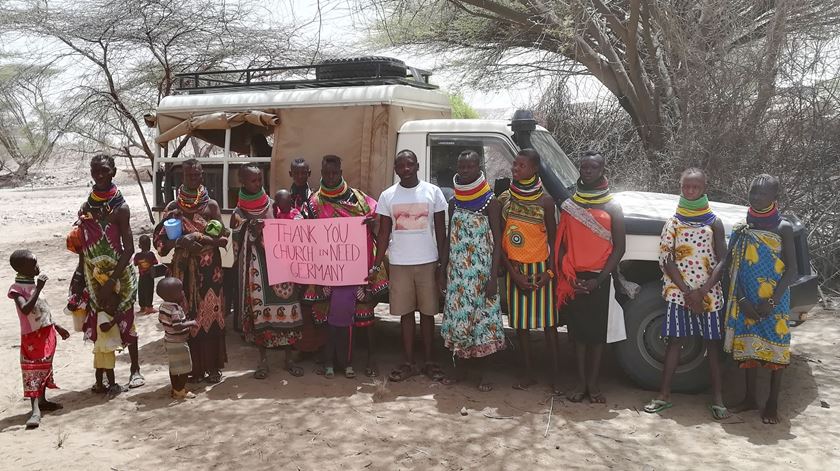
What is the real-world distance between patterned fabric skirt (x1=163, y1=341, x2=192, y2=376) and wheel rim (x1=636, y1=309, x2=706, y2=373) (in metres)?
3.09

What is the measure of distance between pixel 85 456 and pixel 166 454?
0.44 m

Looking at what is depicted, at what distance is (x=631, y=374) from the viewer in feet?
15.5

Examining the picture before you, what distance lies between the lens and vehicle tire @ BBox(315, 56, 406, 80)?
607cm

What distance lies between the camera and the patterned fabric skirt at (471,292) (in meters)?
4.67

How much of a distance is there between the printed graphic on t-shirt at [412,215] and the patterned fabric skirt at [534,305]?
746 millimetres

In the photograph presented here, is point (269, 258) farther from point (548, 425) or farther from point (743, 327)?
point (743, 327)

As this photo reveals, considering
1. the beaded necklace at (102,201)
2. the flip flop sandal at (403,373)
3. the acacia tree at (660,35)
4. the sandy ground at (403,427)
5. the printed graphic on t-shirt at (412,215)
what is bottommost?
the sandy ground at (403,427)

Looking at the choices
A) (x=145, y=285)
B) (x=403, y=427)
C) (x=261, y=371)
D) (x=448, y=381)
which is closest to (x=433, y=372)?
(x=448, y=381)

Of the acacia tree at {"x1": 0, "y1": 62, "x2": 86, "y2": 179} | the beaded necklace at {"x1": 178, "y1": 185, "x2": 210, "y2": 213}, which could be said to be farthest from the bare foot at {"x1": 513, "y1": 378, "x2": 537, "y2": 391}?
the acacia tree at {"x1": 0, "y1": 62, "x2": 86, "y2": 179}

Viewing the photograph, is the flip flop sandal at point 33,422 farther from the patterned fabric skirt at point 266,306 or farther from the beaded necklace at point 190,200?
the beaded necklace at point 190,200

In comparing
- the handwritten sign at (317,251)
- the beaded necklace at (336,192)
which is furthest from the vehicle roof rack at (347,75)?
the handwritten sign at (317,251)

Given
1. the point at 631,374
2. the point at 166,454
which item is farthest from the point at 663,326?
the point at 166,454

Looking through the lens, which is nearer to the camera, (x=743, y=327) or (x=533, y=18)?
(x=743, y=327)

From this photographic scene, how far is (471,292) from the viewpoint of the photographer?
15.4ft
